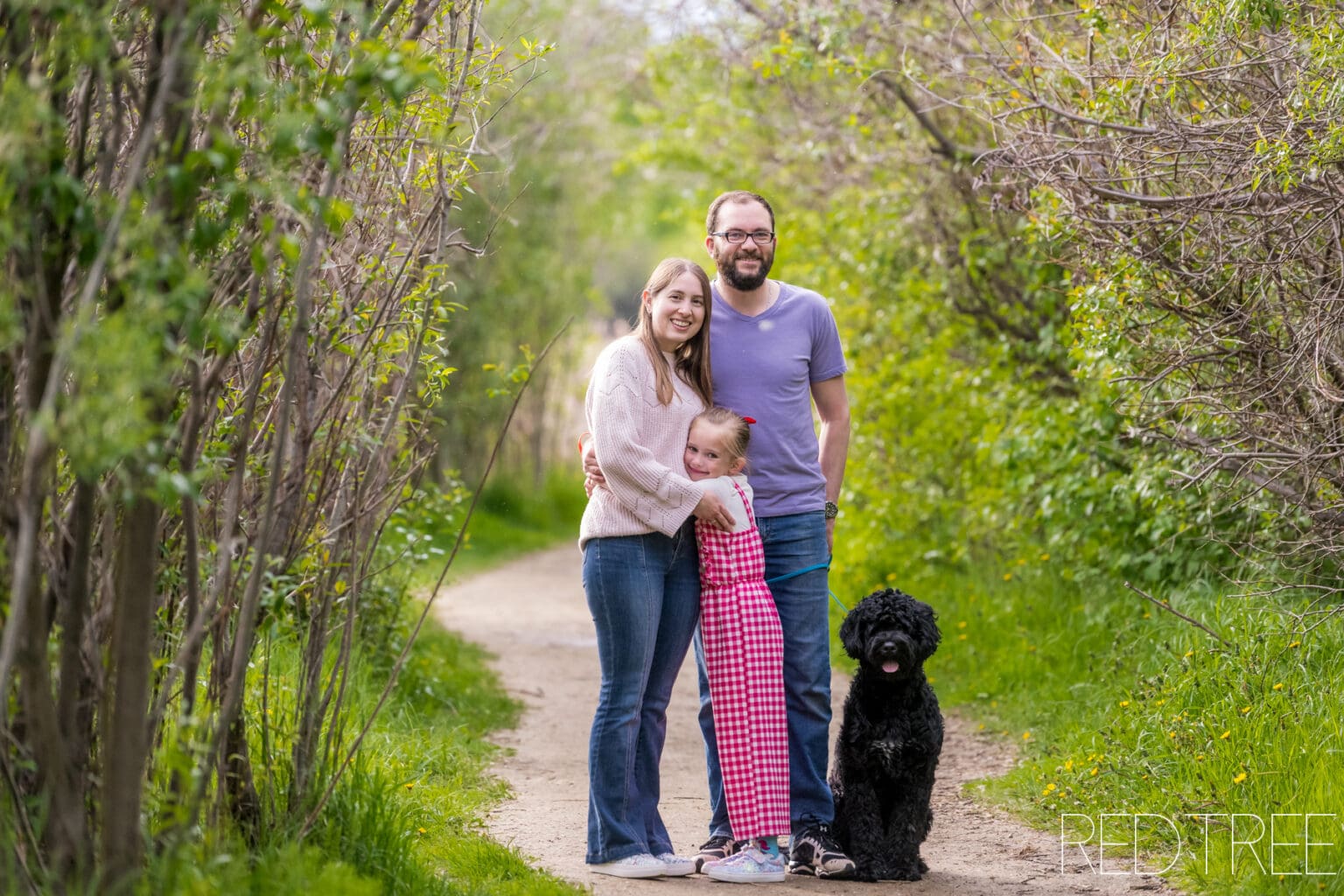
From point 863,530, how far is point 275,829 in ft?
21.2

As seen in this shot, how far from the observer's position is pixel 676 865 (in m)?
4.55

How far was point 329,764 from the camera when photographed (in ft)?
13.4

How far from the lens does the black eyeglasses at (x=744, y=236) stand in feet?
15.8

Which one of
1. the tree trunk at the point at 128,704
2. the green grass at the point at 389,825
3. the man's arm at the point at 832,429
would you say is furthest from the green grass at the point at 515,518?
the tree trunk at the point at 128,704

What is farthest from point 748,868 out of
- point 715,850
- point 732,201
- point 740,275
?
point 732,201

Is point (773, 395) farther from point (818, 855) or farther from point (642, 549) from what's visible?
point (818, 855)

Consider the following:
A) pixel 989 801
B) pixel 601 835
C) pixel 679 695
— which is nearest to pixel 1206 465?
pixel 989 801

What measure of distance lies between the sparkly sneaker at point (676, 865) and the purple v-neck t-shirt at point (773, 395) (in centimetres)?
120

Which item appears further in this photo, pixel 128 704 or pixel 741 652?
pixel 741 652

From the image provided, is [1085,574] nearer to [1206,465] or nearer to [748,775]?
[1206,465]

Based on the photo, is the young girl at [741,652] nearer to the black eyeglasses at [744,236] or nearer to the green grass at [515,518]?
the black eyeglasses at [744,236]

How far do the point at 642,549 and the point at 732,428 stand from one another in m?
0.51

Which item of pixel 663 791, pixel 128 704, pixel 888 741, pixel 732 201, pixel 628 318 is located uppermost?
pixel 732 201

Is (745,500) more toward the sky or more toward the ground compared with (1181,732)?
more toward the sky
